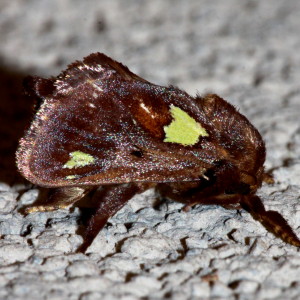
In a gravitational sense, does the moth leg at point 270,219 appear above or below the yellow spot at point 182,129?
below

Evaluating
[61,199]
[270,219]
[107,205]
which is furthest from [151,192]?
[270,219]

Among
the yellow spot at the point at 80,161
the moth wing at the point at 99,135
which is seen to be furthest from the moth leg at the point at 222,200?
the yellow spot at the point at 80,161

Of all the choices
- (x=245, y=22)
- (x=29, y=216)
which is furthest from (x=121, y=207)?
(x=245, y=22)

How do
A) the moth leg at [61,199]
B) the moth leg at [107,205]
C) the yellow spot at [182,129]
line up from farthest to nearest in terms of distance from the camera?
the moth leg at [61,199], the yellow spot at [182,129], the moth leg at [107,205]

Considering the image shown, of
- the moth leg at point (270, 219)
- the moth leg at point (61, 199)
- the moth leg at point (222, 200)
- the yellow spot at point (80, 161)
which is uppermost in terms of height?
the yellow spot at point (80, 161)

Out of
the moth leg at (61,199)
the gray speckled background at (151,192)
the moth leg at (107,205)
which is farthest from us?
the moth leg at (61,199)

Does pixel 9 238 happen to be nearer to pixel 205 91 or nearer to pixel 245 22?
pixel 205 91

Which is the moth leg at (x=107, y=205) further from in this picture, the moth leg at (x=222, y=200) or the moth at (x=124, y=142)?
the moth leg at (x=222, y=200)
